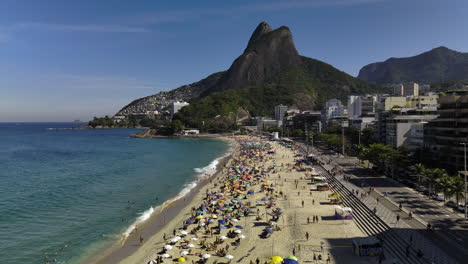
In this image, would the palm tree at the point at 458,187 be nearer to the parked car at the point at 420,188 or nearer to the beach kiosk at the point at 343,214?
the parked car at the point at 420,188

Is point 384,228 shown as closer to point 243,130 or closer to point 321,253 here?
Result: point 321,253

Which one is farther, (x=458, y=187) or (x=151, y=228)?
(x=151, y=228)

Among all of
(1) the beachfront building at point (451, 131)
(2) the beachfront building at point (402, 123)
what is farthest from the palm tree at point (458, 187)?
(2) the beachfront building at point (402, 123)

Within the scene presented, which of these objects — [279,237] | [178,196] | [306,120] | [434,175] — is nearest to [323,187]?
[434,175]

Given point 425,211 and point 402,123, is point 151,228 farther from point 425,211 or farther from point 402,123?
point 402,123

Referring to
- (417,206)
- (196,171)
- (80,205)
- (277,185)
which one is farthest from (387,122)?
(80,205)

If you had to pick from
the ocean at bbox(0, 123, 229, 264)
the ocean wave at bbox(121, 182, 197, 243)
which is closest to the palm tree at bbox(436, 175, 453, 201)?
the ocean wave at bbox(121, 182, 197, 243)
